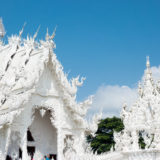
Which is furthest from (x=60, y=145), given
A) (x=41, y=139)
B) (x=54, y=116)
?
(x=41, y=139)

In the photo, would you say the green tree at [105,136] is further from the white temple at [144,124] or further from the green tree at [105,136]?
the white temple at [144,124]

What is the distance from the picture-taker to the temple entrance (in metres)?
13.8

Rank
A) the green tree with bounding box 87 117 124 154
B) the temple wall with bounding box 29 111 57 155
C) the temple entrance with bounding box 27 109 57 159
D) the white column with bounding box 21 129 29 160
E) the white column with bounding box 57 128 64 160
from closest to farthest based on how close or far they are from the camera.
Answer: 1. the white column with bounding box 21 129 29 160
2. the white column with bounding box 57 128 64 160
3. the temple entrance with bounding box 27 109 57 159
4. the temple wall with bounding box 29 111 57 155
5. the green tree with bounding box 87 117 124 154

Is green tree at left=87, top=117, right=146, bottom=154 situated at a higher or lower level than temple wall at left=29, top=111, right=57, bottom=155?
higher

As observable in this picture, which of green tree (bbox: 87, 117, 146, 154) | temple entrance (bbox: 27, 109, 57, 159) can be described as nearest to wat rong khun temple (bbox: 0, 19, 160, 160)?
temple entrance (bbox: 27, 109, 57, 159)

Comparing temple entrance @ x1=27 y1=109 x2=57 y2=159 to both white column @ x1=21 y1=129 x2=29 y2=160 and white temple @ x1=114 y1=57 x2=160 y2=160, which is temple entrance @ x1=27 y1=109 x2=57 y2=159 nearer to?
white column @ x1=21 y1=129 x2=29 y2=160

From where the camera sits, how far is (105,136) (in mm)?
27953

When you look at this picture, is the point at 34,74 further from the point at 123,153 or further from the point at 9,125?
the point at 123,153

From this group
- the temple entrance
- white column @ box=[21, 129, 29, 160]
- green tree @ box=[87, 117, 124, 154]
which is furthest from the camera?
green tree @ box=[87, 117, 124, 154]

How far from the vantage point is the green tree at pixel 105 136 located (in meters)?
27.5

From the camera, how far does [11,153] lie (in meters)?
12.2

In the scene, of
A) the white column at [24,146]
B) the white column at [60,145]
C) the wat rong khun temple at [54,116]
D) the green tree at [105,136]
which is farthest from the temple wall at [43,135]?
the green tree at [105,136]

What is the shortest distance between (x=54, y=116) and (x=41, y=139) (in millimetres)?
1919

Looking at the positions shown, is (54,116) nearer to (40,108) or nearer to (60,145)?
(40,108)
